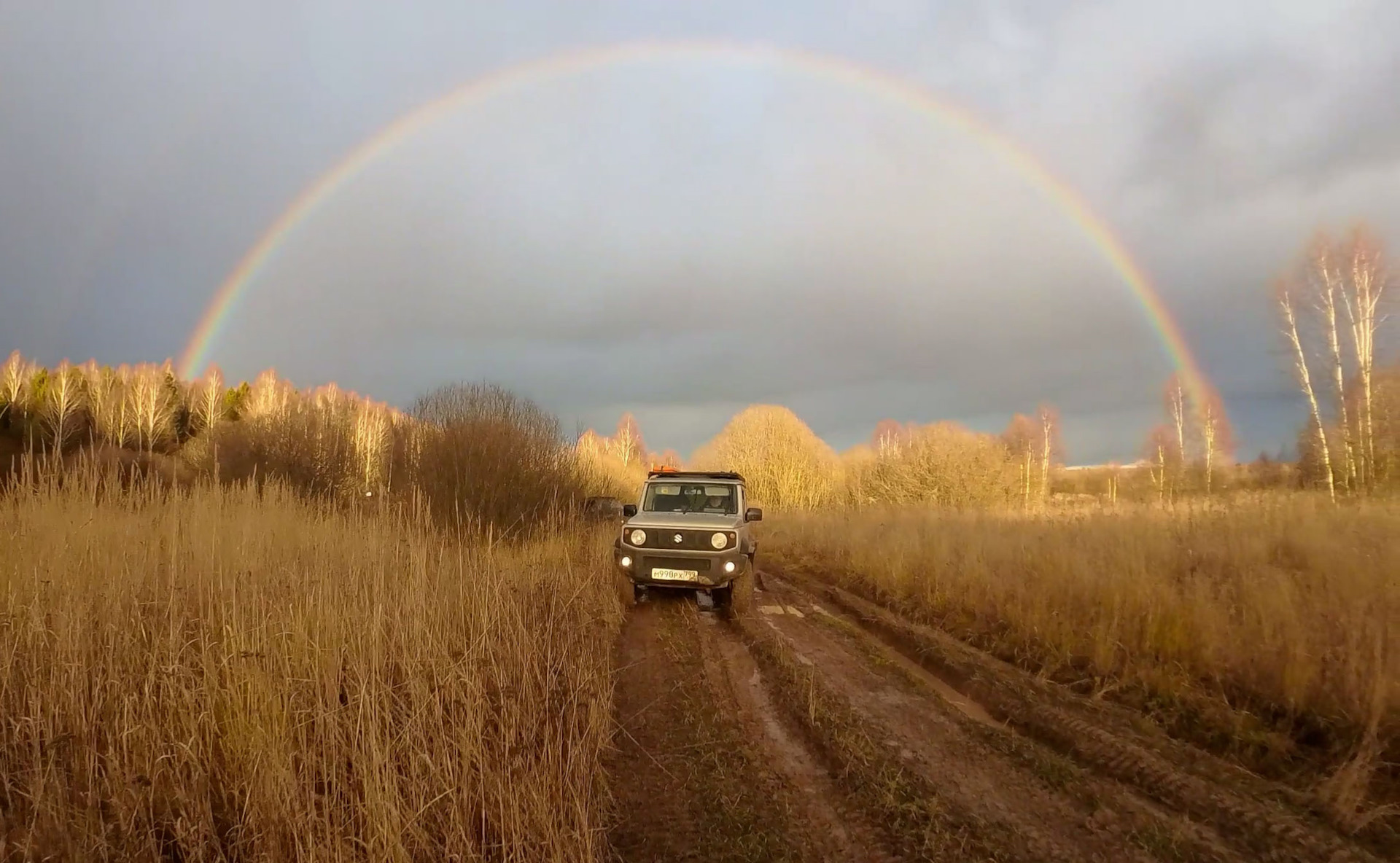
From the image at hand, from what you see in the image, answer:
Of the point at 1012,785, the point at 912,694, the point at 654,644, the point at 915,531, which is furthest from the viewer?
the point at 915,531

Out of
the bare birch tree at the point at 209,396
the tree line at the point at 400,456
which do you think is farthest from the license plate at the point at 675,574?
the bare birch tree at the point at 209,396

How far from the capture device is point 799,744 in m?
5.14

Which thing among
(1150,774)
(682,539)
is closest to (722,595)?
(682,539)

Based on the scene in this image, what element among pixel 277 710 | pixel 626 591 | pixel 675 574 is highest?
pixel 277 710

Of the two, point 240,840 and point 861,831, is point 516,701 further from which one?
point 861,831

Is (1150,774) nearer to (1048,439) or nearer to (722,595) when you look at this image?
(722,595)

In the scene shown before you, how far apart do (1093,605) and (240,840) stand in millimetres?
8049

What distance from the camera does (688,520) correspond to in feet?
36.1

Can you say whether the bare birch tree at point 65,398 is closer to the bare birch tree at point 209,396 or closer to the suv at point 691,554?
the bare birch tree at point 209,396

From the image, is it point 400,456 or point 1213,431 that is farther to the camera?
point 1213,431

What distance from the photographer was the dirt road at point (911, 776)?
3.70 metres

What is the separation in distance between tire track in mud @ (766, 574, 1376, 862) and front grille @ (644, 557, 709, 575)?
288cm

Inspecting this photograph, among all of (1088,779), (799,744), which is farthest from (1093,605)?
(799,744)

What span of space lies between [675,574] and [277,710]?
7055 millimetres
